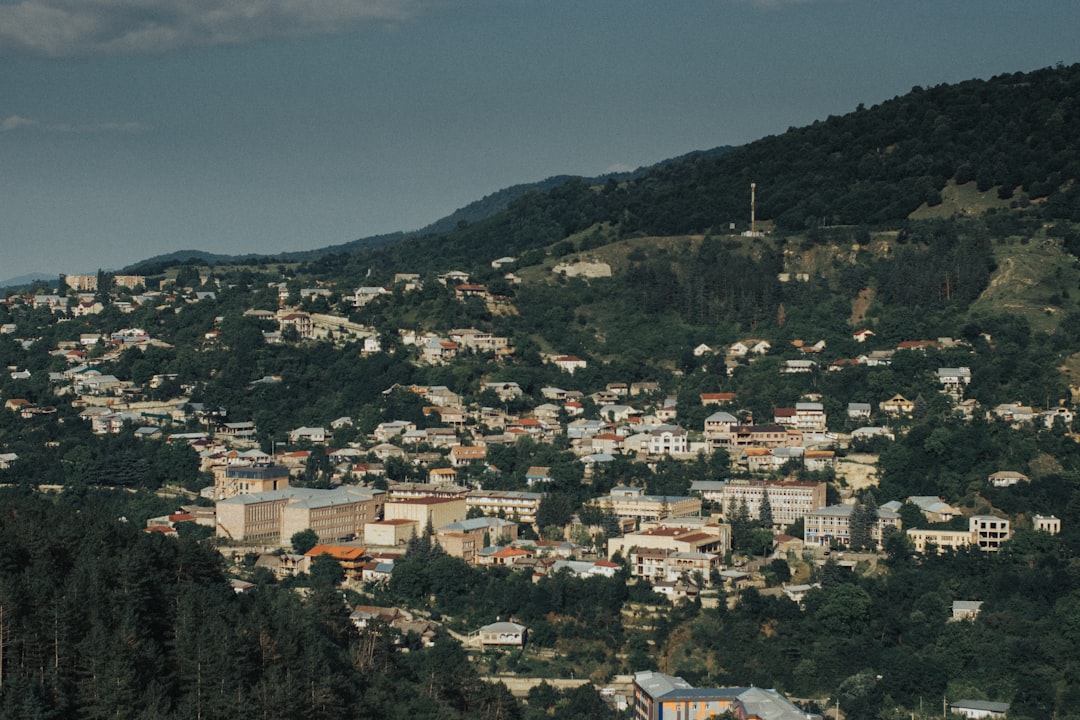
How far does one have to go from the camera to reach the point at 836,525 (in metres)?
40.1

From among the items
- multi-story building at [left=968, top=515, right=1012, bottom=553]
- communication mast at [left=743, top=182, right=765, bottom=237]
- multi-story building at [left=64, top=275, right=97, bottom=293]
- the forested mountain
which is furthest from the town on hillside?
multi-story building at [left=64, top=275, right=97, bottom=293]

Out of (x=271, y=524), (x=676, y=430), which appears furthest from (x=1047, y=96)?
(x=271, y=524)

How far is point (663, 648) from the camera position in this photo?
35.7m

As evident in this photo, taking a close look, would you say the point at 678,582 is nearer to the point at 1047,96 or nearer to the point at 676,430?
the point at 676,430

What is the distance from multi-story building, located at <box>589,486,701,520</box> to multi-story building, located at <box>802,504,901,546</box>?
3369 mm

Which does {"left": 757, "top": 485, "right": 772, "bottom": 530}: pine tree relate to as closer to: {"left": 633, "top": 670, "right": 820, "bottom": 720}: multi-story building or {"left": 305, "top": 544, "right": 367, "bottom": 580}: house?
{"left": 633, "top": 670, "right": 820, "bottom": 720}: multi-story building

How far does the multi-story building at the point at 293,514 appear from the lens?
43031 mm

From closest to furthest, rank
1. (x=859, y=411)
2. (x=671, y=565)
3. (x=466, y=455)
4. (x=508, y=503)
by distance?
(x=671, y=565) → (x=508, y=503) → (x=859, y=411) → (x=466, y=455)

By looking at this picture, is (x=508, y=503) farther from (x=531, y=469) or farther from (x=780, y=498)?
(x=780, y=498)

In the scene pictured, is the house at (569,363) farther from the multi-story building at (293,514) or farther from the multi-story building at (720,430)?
the multi-story building at (293,514)

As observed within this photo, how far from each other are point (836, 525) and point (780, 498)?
2.13 metres

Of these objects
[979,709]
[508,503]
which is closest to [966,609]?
[979,709]

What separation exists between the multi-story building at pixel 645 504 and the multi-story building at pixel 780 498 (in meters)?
0.94

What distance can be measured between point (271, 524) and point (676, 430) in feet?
38.3
